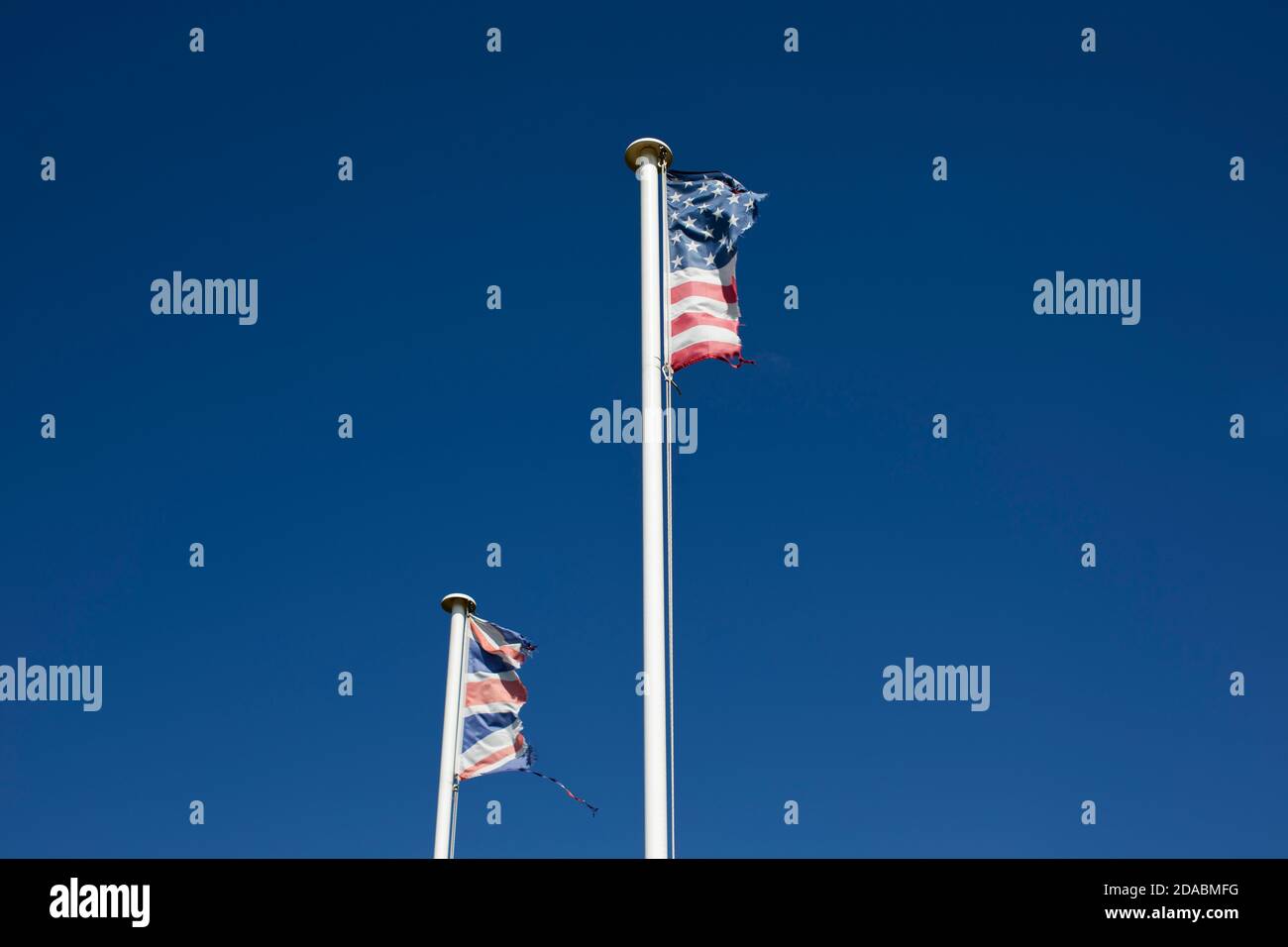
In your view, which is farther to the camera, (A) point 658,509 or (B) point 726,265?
(B) point 726,265

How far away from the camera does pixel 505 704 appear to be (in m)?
16.3

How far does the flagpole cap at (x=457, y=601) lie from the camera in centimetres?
1616

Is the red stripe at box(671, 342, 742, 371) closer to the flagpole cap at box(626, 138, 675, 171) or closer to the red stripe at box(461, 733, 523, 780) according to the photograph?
the flagpole cap at box(626, 138, 675, 171)

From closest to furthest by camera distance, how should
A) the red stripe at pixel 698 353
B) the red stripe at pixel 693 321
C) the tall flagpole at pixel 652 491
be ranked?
the tall flagpole at pixel 652 491
the red stripe at pixel 698 353
the red stripe at pixel 693 321

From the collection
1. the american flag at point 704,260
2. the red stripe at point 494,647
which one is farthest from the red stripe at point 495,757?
the american flag at point 704,260

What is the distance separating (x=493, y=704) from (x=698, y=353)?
7.86 metres

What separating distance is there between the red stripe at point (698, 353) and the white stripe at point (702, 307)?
31cm

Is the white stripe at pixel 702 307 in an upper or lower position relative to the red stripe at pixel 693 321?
upper

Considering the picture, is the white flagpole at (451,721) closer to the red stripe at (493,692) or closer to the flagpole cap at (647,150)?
the red stripe at (493,692)

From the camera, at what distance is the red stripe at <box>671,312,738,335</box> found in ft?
33.0
